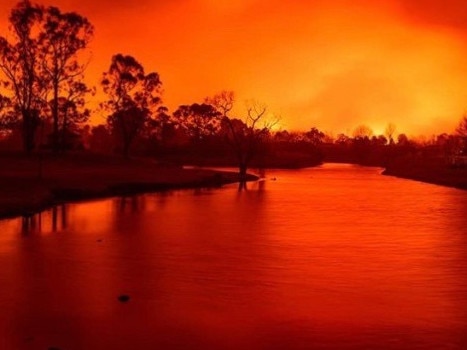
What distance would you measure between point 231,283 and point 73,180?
33754 millimetres

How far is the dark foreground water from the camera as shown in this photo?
33.3ft

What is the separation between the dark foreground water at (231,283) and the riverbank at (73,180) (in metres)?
5.47

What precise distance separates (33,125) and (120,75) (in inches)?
690

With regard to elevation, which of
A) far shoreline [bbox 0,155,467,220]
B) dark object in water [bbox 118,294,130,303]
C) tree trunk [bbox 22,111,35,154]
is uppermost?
tree trunk [bbox 22,111,35,154]

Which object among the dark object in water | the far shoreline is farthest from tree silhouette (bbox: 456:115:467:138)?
the dark object in water

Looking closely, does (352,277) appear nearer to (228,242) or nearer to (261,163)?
(228,242)

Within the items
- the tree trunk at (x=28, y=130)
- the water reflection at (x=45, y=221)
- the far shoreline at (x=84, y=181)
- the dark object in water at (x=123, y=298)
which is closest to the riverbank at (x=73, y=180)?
the far shoreline at (x=84, y=181)

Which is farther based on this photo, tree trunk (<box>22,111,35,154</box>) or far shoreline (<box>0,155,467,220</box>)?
tree trunk (<box>22,111,35,154</box>)

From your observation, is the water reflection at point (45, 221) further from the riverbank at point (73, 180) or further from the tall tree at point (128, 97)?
the tall tree at point (128, 97)

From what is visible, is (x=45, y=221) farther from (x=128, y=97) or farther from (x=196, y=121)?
(x=196, y=121)

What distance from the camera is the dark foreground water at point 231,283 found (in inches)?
399

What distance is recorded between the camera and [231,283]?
14.2 metres

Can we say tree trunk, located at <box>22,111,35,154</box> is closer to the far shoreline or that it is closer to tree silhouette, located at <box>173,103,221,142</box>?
the far shoreline

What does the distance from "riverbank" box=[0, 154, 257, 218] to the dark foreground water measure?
18.0 ft
